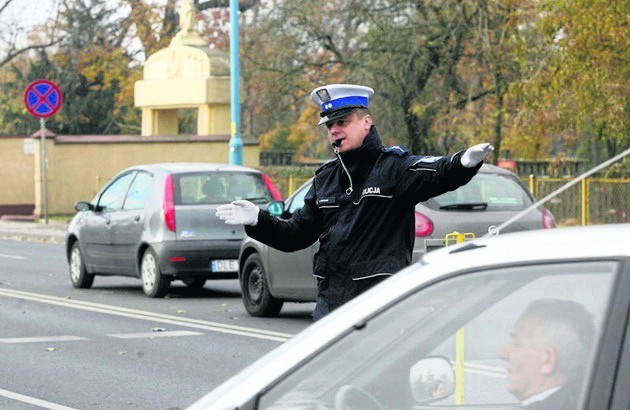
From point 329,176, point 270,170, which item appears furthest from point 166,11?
point 329,176

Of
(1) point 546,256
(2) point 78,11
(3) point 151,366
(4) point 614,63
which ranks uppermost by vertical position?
(2) point 78,11

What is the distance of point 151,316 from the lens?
46.7ft

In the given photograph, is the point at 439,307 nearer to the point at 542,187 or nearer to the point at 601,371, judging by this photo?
the point at 601,371

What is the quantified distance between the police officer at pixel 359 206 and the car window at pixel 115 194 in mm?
11109

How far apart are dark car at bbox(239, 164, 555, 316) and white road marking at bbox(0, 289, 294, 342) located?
594 millimetres

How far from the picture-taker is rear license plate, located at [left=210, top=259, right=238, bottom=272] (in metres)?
16.0

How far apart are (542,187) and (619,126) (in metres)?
3.25

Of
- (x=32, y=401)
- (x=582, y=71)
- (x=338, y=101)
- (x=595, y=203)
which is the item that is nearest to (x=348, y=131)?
(x=338, y=101)

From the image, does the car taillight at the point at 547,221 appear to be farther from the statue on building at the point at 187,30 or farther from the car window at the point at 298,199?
the statue on building at the point at 187,30

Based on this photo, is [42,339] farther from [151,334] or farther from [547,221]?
[547,221]

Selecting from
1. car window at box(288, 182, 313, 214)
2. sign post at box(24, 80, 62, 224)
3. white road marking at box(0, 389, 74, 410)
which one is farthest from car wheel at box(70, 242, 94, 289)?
sign post at box(24, 80, 62, 224)

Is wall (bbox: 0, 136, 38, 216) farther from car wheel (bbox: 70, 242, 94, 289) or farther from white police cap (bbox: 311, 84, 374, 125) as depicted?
white police cap (bbox: 311, 84, 374, 125)

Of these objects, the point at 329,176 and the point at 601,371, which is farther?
the point at 329,176

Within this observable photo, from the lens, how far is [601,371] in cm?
305
